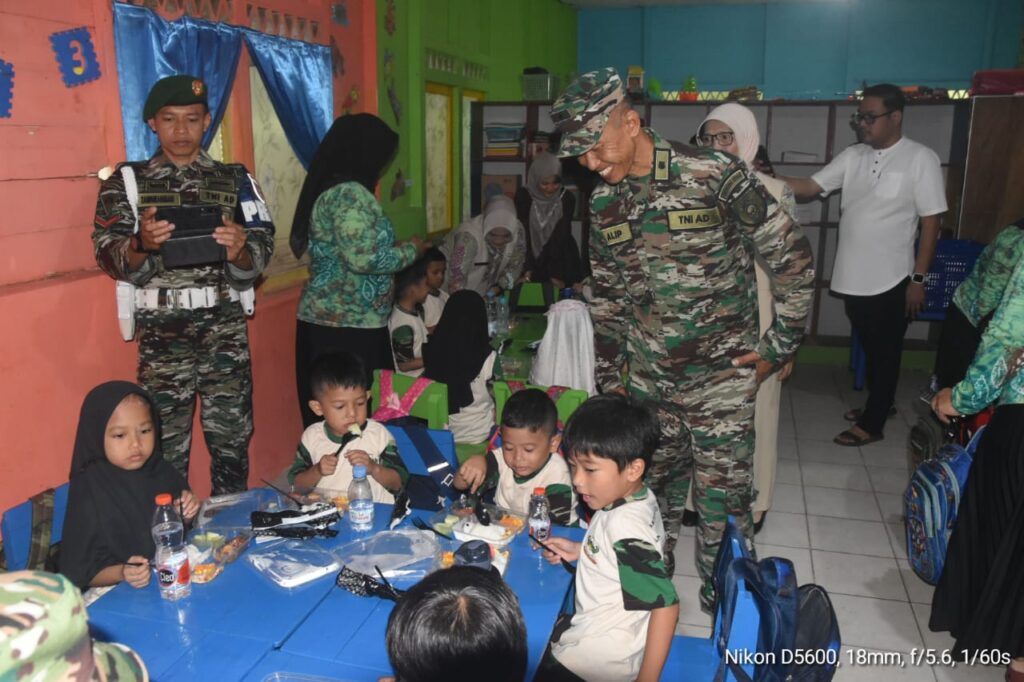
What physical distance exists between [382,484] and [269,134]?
259 centimetres

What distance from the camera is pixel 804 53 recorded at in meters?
11.9

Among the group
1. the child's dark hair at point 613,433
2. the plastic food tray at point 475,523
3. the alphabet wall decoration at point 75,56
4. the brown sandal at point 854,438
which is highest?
the alphabet wall decoration at point 75,56

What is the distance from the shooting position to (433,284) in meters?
4.71

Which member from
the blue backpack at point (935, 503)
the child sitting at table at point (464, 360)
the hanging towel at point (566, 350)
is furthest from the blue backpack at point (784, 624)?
the hanging towel at point (566, 350)

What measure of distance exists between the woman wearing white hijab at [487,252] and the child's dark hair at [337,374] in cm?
271

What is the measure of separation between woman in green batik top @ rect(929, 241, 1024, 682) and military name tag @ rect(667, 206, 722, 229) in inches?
37.7

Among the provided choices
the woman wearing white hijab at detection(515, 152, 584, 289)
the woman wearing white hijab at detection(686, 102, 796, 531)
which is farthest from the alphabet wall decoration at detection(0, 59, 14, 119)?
the woman wearing white hijab at detection(515, 152, 584, 289)

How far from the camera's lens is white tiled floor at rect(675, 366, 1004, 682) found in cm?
306

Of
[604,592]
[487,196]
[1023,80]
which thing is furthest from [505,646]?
[1023,80]

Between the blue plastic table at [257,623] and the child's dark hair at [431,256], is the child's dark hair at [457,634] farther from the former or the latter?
the child's dark hair at [431,256]

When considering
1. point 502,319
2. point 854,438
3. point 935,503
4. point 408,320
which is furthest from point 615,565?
point 854,438

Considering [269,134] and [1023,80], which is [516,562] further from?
[1023,80]

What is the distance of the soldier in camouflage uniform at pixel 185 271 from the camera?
3006mm

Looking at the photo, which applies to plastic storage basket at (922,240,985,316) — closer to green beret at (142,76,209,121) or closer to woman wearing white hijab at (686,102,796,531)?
woman wearing white hijab at (686,102,796,531)
